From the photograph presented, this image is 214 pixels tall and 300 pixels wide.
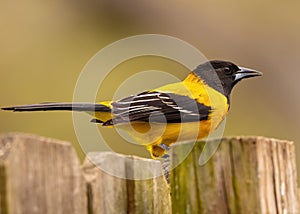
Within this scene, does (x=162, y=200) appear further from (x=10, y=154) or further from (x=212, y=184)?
(x=10, y=154)

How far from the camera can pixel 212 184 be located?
254 cm

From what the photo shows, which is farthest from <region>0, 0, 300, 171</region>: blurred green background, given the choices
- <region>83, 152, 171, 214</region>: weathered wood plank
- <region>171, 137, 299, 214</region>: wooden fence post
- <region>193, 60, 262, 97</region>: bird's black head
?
<region>171, 137, 299, 214</region>: wooden fence post

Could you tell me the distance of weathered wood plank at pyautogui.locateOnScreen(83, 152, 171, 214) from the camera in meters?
2.58

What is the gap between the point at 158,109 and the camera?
5422mm

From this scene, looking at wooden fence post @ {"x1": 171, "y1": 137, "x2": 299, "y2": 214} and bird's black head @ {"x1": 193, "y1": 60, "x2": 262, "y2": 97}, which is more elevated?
bird's black head @ {"x1": 193, "y1": 60, "x2": 262, "y2": 97}

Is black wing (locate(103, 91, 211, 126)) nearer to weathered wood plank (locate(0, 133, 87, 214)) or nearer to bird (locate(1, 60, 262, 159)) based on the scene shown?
bird (locate(1, 60, 262, 159))

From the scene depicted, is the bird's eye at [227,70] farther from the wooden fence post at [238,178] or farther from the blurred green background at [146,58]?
the wooden fence post at [238,178]

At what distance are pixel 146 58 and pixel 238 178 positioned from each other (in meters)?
7.86

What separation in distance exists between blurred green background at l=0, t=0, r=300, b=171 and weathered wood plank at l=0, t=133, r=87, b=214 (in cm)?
633

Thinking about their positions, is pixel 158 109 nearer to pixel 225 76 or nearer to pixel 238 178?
pixel 225 76

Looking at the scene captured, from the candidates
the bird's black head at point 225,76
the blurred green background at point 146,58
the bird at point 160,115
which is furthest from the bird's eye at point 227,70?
the blurred green background at point 146,58

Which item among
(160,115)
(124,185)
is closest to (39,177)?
(124,185)

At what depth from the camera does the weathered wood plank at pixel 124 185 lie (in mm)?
2578

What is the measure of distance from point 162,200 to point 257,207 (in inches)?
25.1
